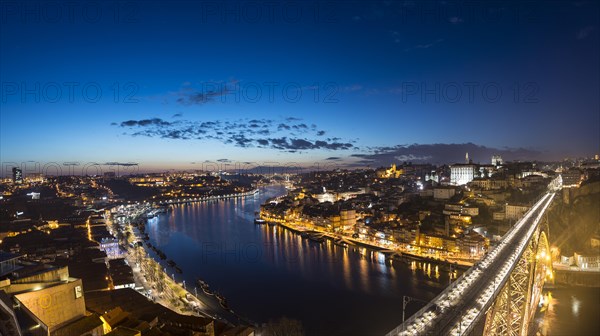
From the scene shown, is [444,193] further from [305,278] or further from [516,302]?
[516,302]

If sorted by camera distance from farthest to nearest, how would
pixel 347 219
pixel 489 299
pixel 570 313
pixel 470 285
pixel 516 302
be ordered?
1. pixel 347 219
2. pixel 570 313
3. pixel 516 302
4. pixel 470 285
5. pixel 489 299

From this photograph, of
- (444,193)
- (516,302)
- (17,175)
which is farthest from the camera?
(17,175)

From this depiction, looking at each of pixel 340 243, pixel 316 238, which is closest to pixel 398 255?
pixel 340 243

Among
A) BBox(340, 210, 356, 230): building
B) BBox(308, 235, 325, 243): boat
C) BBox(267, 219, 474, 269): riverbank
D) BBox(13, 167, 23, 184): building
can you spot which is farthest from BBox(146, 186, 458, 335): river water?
BBox(13, 167, 23, 184): building

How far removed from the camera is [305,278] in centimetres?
1195

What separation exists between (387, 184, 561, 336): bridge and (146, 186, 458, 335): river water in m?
2.88

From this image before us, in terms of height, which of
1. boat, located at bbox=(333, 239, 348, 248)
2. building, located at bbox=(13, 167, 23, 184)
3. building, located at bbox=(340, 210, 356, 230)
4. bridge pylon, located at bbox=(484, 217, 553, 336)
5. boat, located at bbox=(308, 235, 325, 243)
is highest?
building, located at bbox=(13, 167, 23, 184)

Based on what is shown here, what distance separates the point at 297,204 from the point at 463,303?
22.4 metres

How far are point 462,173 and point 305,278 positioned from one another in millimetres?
22949

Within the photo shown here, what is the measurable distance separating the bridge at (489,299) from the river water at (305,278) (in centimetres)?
288

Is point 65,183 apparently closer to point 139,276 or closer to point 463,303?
point 139,276

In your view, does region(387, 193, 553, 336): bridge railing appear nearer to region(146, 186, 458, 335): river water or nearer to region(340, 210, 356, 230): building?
region(146, 186, 458, 335): river water

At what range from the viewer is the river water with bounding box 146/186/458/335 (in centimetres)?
888

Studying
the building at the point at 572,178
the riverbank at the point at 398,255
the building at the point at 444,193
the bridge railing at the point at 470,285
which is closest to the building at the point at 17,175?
the riverbank at the point at 398,255
